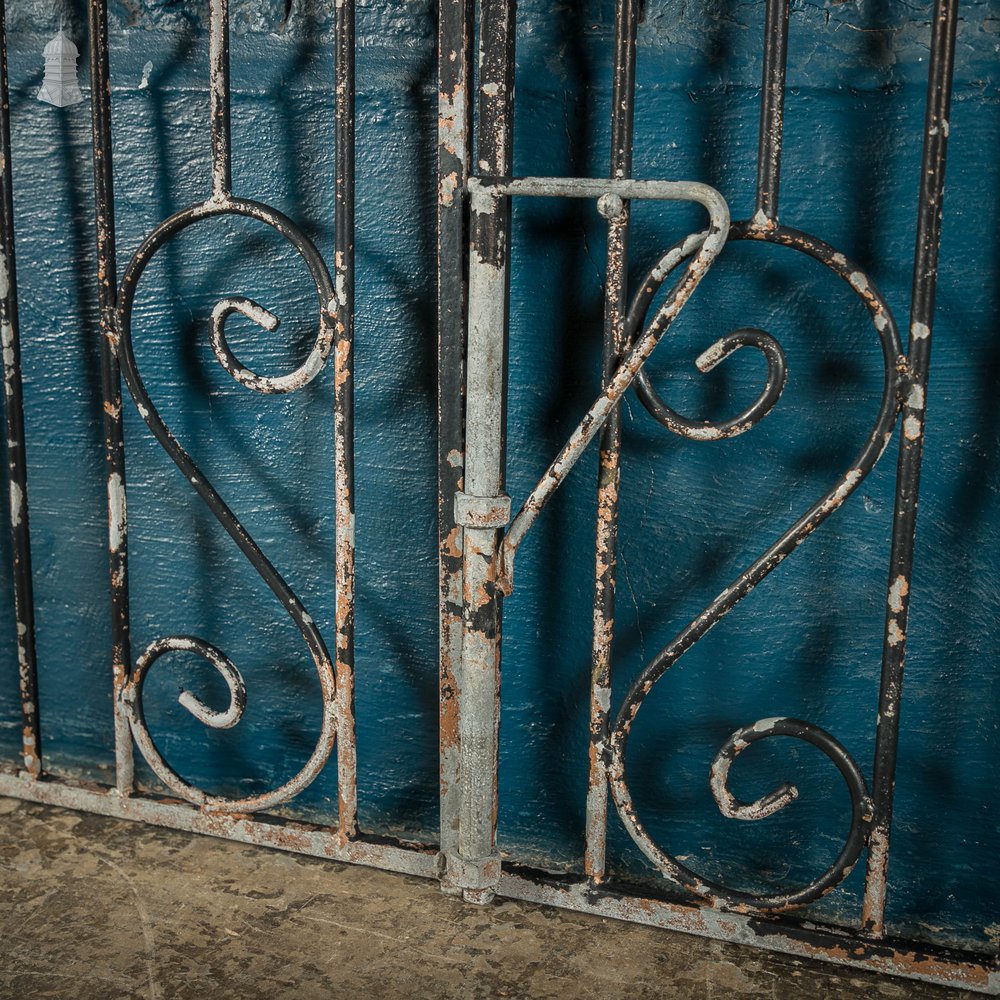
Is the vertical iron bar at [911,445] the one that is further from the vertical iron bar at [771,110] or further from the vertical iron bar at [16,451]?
the vertical iron bar at [16,451]

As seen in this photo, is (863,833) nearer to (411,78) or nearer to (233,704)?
(233,704)

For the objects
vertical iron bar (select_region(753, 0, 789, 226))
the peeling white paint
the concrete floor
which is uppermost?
vertical iron bar (select_region(753, 0, 789, 226))

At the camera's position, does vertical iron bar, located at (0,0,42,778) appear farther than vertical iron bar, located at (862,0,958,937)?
Yes

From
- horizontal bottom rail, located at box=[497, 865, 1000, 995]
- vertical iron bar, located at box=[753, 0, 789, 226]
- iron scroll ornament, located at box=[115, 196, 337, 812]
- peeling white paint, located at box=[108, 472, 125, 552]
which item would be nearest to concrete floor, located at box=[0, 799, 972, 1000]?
horizontal bottom rail, located at box=[497, 865, 1000, 995]

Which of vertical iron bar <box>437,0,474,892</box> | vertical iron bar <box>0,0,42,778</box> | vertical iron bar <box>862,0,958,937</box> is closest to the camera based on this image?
vertical iron bar <box>862,0,958,937</box>

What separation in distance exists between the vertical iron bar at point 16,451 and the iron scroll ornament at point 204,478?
19 centimetres

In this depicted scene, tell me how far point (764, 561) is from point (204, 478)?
720 mm

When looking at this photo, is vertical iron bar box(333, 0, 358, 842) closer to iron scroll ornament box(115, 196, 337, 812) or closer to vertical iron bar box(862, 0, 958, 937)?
iron scroll ornament box(115, 196, 337, 812)

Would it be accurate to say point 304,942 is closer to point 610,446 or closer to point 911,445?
point 610,446

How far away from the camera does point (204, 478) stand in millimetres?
1432

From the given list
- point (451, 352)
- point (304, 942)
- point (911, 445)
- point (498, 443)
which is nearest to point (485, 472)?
point (498, 443)

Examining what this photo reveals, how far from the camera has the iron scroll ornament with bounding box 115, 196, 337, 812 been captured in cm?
130

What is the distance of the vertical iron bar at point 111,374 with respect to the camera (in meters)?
1.36

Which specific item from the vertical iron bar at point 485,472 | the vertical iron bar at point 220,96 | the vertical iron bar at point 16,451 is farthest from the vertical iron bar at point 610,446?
the vertical iron bar at point 16,451
